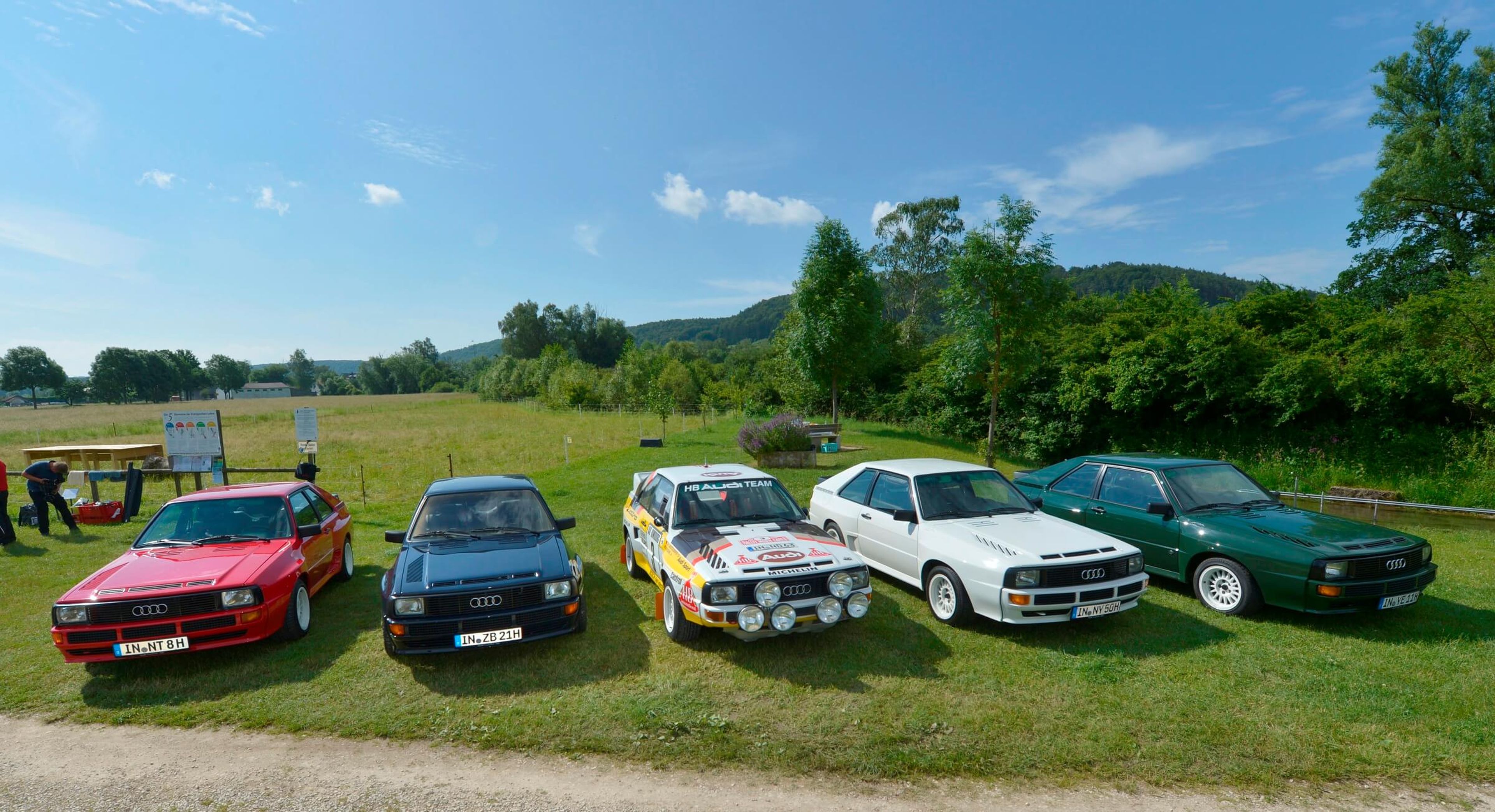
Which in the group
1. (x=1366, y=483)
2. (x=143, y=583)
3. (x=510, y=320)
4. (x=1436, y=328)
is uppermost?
(x=510, y=320)

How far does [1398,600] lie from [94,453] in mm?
20609

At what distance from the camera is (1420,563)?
632 cm

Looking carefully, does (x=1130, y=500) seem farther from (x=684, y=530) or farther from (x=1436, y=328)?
(x=1436, y=328)

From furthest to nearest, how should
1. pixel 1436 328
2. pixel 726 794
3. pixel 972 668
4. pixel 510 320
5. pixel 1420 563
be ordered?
pixel 510 320
pixel 1436 328
pixel 1420 563
pixel 972 668
pixel 726 794

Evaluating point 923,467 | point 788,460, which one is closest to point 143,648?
point 923,467

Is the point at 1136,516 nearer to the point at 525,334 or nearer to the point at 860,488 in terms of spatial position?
the point at 860,488

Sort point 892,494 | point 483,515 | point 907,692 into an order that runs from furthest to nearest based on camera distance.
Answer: point 892,494 < point 483,515 < point 907,692

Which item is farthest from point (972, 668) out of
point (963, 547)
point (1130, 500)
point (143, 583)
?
point (143, 583)

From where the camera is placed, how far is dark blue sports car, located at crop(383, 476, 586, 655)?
5355mm

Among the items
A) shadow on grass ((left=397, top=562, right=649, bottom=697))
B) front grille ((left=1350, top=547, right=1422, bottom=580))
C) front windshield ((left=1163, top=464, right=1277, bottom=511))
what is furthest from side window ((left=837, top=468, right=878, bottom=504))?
front grille ((left=1350, top=547, right=1422, bottom=580))

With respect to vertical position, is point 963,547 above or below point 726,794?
above

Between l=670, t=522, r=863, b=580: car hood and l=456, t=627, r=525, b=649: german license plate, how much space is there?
1.60 metres

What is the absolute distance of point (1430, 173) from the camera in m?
21.1

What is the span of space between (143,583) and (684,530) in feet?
15.3
